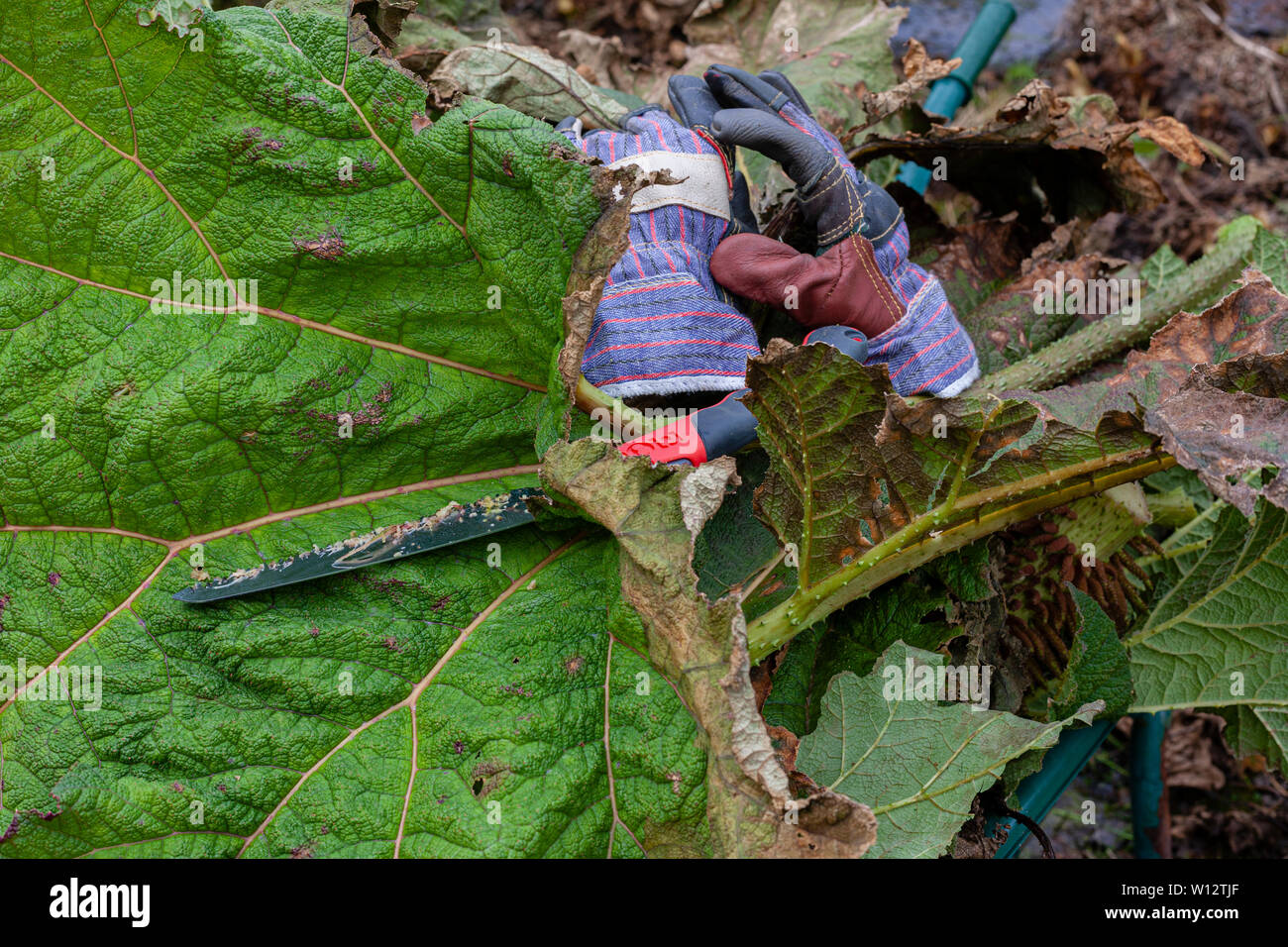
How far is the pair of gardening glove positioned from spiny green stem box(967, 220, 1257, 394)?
18cm

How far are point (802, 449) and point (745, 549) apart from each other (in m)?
0.31

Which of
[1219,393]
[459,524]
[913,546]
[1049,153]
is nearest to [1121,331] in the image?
[1049,153]

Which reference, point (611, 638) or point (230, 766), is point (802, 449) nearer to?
point (611, 638)

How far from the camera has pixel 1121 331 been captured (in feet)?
8.23

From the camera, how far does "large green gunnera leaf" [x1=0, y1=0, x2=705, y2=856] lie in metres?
1.71

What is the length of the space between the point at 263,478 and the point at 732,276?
102 centimetres

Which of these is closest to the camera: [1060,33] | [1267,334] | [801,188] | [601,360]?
[1267,334]

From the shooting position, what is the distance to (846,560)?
1.86 metres

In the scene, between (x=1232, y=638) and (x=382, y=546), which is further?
(x=1232, y=638)

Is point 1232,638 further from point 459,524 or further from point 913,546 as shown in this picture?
point 459,524

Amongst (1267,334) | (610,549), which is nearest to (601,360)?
(610,549)

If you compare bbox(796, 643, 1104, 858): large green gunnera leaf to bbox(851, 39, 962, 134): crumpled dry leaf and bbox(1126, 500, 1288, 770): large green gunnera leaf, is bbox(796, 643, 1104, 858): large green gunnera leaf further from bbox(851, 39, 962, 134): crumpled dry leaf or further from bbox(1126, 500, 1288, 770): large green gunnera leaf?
bbox(851, 39, 962, 134): crumpled dry leaf

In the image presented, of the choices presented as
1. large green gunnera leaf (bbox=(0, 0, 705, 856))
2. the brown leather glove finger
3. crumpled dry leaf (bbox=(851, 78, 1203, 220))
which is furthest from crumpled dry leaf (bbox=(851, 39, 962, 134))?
large green gunnera leaf (bbox=(0, 0, 705, 856))

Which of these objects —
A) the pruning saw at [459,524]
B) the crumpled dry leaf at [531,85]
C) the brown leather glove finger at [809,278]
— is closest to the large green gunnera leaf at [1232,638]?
the brown leather glove finger at [809,278]
